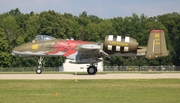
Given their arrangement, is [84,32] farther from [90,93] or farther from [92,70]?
[90,93]

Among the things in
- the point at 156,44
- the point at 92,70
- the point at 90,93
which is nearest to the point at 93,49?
the point at 92,70

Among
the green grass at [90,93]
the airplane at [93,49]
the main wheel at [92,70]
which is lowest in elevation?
the green grass at [90,93]

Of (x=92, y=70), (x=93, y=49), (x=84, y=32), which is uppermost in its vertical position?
(x=84, y=32)

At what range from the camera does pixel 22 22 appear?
12925 centimetres

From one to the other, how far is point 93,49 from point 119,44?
2.26 meters

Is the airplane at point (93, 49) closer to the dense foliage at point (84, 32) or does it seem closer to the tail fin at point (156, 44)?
the tail fin at point (156, 44)

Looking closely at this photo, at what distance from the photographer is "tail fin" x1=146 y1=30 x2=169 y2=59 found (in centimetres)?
3556

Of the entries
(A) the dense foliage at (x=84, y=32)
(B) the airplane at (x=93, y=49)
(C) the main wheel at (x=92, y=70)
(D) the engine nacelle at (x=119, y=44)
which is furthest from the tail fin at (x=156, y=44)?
(A) the dense foliage at (x=84, y=32)

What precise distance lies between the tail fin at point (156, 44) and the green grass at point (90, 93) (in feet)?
31.2

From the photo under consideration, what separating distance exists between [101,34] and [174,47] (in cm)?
2602

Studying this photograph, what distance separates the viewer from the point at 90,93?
21.8m

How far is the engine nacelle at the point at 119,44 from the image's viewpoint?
35.5 metres

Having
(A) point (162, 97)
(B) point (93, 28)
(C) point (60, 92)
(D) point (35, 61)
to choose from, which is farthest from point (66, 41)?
(B) point (93, 28)

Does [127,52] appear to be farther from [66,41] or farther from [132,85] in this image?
[132,85]
